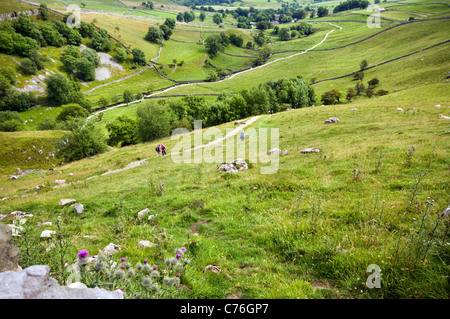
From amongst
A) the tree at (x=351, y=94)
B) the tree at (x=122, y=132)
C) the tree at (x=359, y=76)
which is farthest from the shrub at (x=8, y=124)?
the tree at (x=359, y=76)

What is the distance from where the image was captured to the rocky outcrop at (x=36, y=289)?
2938 mm

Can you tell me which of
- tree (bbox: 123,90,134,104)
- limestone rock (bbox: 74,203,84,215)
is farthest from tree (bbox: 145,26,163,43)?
limestone rock (bbox: 74,203,84,215)

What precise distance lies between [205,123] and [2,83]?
107 m

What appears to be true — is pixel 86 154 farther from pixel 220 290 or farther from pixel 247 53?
pixel 247 53

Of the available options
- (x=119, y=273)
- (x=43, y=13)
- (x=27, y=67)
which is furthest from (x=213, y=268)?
(x=43, y=13)

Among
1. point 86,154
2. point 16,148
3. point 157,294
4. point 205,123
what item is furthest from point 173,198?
point 205,123

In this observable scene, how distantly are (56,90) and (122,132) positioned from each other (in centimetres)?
7537

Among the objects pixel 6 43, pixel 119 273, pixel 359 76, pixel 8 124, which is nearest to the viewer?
pixel 119 273

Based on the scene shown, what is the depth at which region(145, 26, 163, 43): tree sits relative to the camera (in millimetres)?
196000

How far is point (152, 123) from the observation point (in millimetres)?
62094

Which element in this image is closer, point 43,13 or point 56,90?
point 56,90

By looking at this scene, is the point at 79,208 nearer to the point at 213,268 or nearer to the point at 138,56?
the point at 213,268

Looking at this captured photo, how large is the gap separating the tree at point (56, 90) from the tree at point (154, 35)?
4230 inches

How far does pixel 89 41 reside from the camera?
6422 inches
